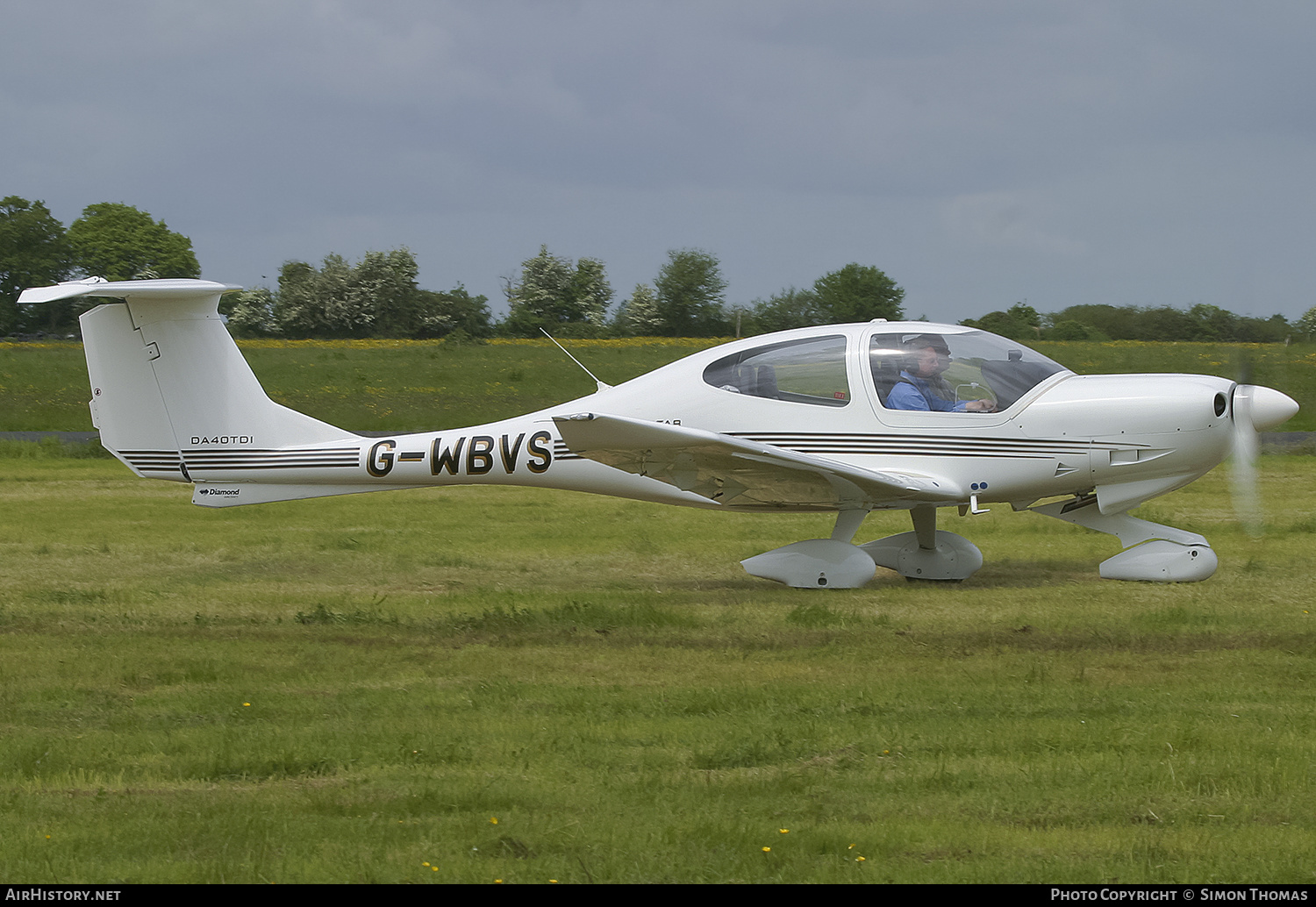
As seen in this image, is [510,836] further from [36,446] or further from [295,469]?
[36,446]

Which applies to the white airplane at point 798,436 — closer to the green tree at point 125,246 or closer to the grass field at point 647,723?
the grass field at point 647,723

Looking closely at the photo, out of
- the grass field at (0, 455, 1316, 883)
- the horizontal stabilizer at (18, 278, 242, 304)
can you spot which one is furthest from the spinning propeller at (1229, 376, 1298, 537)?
the horizontal stabilizer at (18, 278, 242, 304)

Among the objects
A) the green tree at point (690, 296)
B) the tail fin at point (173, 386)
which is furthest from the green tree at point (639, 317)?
the tail fin at point (173, 386)

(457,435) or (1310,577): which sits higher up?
(457,435)

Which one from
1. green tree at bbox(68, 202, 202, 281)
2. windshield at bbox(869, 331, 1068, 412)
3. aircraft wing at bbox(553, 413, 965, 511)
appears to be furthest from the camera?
green tree at bbox(68, 202, 202, 281)

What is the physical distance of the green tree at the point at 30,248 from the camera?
68125 millimetres

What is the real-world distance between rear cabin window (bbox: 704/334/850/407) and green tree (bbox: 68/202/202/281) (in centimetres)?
7545

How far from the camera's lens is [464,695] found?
249 inches

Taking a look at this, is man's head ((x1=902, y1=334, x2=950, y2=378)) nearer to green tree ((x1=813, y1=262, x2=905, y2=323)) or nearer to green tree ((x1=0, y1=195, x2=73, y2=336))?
green tree ((x1=813, y1=262, x2=905, y2=323))

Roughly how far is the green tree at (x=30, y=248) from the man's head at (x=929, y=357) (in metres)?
63.6

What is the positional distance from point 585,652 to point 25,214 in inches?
2968

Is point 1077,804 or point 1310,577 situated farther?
point 1310,577

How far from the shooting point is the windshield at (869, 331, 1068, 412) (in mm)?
9570
